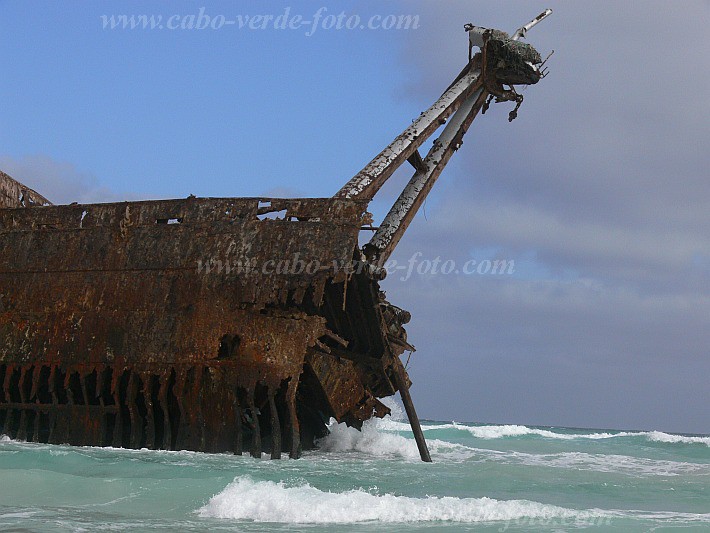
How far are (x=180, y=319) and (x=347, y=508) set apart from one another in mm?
3909

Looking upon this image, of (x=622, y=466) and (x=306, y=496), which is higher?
(x=622, y=466)

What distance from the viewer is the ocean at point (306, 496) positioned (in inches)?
287

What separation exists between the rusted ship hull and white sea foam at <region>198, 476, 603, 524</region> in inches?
93.5

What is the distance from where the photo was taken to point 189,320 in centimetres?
1069

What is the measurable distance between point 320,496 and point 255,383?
8.20ft

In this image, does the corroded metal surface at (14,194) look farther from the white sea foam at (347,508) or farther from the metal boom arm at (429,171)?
the white sea foam at (347,508)

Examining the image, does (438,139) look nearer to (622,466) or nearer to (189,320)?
(189,320)

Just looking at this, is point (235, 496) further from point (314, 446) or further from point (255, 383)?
point (314, 446)

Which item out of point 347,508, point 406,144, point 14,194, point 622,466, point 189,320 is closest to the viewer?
point 347,508

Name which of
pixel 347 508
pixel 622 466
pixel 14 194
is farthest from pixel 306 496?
pixel 622 466

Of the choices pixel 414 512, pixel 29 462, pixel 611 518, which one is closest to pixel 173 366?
pixel 29 462

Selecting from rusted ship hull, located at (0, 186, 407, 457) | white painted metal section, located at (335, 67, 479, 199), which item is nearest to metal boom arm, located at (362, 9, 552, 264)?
white painted metal section, located at (335, 67, 479, 199)

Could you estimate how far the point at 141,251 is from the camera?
11266 mm

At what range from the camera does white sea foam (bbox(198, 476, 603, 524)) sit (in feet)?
24.8
